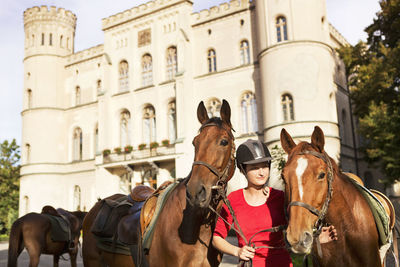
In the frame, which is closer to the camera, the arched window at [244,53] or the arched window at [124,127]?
the arched window at [244,53]

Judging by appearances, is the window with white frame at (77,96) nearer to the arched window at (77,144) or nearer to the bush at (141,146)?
the arched window at (77,144)

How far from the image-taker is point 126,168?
26.7m

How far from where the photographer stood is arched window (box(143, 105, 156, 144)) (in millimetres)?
26828

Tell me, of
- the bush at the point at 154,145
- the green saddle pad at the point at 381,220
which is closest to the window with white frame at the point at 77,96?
the bush at the point at 154,145

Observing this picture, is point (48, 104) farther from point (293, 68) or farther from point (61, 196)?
point (293, 68)

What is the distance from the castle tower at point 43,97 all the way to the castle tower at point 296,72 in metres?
18.0

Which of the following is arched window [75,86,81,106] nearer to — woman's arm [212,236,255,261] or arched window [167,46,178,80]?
arched window [167,46,178,80]

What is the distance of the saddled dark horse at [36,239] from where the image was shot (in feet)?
25.5

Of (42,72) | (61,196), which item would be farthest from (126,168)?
(42,72)

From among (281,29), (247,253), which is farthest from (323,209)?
(281,29)

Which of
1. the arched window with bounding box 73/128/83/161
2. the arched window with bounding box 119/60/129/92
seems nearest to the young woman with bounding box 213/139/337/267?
the arched window with bounding box 119/60/129/92

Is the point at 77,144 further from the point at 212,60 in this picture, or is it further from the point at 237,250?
the point at 237,250

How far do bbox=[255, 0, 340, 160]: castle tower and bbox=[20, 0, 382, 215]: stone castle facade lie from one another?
2.2 inches

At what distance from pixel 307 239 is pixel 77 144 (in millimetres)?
30935
